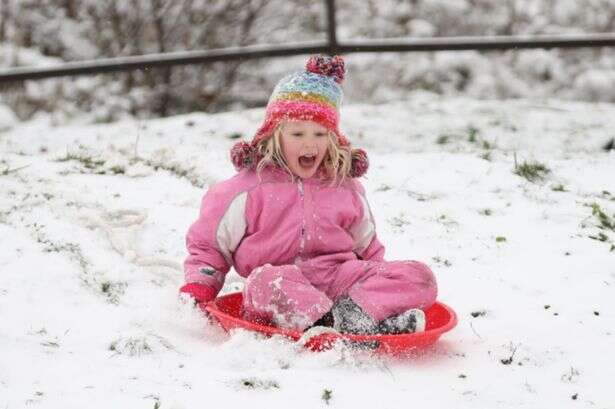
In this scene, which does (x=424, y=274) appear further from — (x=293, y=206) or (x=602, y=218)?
(x=602, y=218)

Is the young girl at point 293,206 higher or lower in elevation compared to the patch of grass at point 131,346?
higher

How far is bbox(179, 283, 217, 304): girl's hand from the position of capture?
313 centimetres

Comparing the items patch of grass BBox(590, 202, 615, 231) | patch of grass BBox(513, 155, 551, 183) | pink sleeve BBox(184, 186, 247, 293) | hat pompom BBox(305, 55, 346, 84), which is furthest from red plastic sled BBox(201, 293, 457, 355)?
patch of grass BBox(513, 155, 551, 183)

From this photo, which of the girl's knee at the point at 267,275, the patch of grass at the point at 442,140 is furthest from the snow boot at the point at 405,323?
the patch of grass at the point at 442,140

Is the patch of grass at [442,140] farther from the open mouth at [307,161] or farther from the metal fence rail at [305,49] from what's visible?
the open mouth at [307,161]

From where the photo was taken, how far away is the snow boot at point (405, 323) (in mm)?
2943

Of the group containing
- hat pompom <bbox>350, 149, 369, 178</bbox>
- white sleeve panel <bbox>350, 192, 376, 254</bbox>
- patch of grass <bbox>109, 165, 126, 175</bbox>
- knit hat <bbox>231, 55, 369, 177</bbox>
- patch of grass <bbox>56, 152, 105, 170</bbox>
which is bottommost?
patch of grass <bbox>109, 165, 126, 175</bbox>

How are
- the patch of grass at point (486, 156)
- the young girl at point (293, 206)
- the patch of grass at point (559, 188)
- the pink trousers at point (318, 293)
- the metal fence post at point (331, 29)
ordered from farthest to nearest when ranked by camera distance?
1. the metal fence post at point (331, 29)
2. the patch of grass at point (486, 156)
3. the patch of grass at point (559, 188)
4. the young girl at point (293, 206)
5. the pink trousers at point (318, 293)

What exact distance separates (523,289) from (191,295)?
1344mm

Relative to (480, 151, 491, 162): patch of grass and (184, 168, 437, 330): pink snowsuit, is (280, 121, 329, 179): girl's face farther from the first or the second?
(480, 151, 491, 162): patch of grass

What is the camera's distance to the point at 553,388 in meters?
2.59

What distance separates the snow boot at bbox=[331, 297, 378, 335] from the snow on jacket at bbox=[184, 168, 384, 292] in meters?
0.27

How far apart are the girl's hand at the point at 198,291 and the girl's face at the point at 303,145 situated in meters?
0.54

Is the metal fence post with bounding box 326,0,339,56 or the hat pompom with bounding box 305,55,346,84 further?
the metal fence post with bounding box 326,0,339,56
